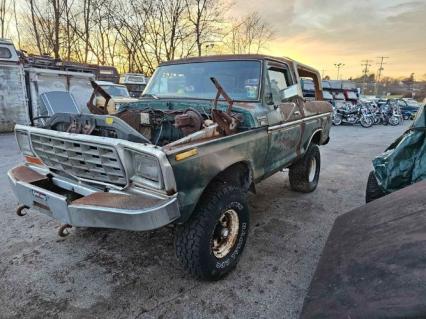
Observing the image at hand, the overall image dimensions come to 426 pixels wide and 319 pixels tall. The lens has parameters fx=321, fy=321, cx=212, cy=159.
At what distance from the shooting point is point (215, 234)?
2.88 m

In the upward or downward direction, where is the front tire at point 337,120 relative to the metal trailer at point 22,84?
downward

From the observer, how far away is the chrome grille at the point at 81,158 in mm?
2351

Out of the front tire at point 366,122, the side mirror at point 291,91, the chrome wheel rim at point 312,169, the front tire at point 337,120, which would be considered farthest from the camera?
the front tire at point 337,120

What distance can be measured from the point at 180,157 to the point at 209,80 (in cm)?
177

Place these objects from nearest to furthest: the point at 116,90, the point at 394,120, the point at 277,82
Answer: the point at 277,82 → the point at 116,90 → the point at 394,120

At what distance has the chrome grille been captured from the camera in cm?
235

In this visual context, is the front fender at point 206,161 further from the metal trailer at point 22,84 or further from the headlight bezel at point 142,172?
the metal trailer at point 22,84

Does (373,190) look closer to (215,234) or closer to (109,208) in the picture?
(215,234)

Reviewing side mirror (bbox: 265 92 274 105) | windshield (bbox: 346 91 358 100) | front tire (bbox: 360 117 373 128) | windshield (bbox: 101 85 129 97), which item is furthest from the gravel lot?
windshield (bbox: 346 91 358 100)

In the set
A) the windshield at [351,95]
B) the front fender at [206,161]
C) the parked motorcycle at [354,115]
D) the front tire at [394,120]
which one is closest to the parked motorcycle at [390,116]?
the front tire at [394,120]

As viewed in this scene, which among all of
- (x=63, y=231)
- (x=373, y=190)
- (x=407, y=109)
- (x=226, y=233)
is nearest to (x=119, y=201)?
(x=226, y=233)

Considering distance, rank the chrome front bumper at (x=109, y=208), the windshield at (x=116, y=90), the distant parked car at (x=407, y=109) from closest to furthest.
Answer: the chrome front bumper at (x=109, y=208) → the windshield at (x=116, y=90) → the distant parked car at (x=407, y=109)

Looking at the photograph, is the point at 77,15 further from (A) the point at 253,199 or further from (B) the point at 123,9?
(A) the point at 253,199

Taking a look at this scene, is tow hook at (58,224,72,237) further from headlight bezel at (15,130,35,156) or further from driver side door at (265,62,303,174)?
driver side door at (265,62,303,174)
